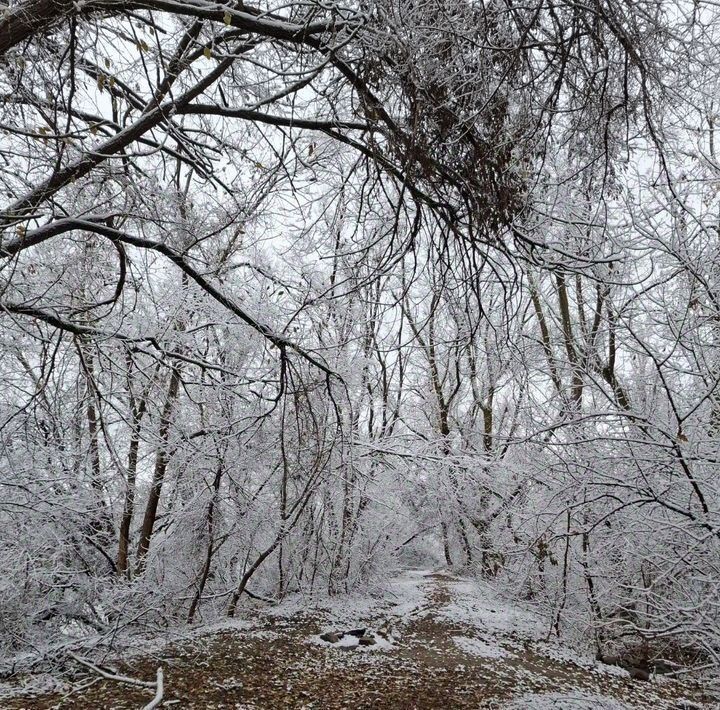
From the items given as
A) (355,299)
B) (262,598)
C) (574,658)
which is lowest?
(574,658)

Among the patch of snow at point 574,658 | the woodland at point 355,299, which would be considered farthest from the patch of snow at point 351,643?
the patch of snow at point 574,658

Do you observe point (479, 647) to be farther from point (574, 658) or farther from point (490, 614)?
point (490, 614)

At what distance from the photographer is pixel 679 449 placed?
4402mm

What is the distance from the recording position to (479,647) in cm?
784

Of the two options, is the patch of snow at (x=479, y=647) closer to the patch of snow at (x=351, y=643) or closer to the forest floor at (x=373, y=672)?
the forest floor at (x=373, y=672)

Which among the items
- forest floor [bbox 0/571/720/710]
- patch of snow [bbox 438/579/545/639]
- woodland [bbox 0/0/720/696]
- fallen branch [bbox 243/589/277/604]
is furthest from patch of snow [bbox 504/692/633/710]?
fallen branch [bbox 243/589/277/604]

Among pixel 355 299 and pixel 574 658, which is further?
pixel 574 658

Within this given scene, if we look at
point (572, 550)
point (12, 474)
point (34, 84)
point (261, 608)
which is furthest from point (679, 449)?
point (261, 608)

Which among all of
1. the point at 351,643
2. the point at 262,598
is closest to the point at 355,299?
the point at 351,643

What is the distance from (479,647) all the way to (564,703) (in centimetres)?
238

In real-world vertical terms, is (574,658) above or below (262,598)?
below

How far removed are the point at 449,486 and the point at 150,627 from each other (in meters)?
5.41

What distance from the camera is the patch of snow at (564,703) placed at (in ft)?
17.9

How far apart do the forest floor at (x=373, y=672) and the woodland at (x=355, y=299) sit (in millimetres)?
719
